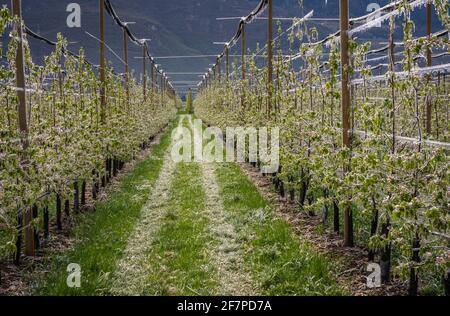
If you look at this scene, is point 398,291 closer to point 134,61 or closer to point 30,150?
point 30,150

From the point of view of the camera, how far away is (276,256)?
535 cm

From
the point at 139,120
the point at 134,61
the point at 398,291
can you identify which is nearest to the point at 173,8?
the point at 134,61

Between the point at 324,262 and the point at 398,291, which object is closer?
the point at 398,291

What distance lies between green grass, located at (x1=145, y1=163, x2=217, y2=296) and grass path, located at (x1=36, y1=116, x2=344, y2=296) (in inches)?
0.4

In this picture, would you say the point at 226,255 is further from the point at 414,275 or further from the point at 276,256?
the point at 414,275

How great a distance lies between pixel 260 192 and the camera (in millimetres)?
9078

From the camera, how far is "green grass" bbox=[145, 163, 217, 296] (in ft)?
15.3

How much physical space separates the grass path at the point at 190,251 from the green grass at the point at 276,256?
0.4 inches

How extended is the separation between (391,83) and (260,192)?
5103mm

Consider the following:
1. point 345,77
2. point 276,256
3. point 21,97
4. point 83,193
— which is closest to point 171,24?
point 83,193

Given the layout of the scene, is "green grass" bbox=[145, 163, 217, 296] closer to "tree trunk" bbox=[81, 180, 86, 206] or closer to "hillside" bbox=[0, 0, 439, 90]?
"tree trunk" bbox=[81, 180, 86, 206]

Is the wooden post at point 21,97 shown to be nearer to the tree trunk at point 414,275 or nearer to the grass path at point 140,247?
the grass path at point 140,247

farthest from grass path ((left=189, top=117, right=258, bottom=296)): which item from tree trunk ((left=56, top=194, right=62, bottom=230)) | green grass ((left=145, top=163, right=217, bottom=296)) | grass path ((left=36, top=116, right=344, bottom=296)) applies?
tree trunk ((left=56, top=194, right=62, bottom=230))

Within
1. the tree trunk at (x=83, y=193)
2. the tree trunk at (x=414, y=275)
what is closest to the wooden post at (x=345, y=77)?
the tree trunk at (x=414, y=275)
